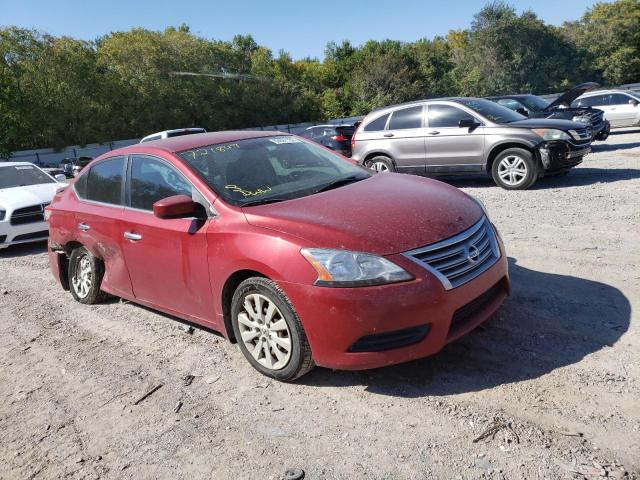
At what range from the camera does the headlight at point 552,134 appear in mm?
8992

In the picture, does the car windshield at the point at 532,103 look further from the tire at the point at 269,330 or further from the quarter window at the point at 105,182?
the tire at the point at 269,330

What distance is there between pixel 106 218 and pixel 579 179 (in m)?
8.34

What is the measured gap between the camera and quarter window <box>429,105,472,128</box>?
978cm

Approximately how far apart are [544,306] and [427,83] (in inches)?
2107

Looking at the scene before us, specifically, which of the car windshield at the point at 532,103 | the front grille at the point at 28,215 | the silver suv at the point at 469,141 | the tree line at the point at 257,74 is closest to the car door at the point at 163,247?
the front grille at the point at 28,215

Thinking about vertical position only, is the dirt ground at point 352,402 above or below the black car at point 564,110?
below

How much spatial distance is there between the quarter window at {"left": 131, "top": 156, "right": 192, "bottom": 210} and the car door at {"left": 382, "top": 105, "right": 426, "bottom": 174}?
6.60m

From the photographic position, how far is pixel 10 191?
30.2 ft

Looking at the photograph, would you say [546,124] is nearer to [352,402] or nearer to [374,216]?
[374,216]

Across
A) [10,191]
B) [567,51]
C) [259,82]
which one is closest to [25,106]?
[259,82]

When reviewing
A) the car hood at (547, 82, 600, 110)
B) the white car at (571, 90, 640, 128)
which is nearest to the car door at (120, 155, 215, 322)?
the car hood at (547, 82, 600, 110)

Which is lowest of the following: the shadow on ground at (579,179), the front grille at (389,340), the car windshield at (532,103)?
the front grille at (389,340)

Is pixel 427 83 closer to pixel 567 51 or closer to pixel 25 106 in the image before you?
pixel 567 51

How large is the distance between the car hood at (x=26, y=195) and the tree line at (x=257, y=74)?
98.7ft
